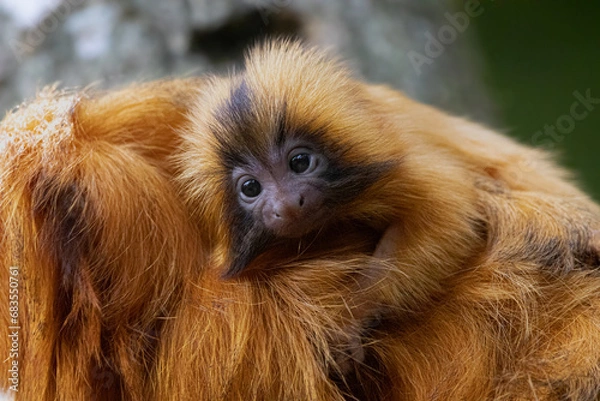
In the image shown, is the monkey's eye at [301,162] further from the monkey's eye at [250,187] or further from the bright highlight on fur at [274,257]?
the monkey's eye at [250,187]

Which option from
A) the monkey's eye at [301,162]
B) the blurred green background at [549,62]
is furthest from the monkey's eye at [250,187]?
the blurred green background at [549,62]

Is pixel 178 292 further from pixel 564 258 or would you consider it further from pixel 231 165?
pixel 564 258

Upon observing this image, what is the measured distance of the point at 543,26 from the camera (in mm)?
6000

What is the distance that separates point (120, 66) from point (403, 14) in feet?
5.92

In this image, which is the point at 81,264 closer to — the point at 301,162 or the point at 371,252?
the point at 301,162

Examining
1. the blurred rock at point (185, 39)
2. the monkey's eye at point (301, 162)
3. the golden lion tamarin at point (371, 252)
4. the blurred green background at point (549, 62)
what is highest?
the blurred rock at point (185, 39)

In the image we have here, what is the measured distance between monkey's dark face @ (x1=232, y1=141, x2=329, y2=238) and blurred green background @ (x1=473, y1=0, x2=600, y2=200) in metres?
4.16

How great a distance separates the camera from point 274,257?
2084 millimetres

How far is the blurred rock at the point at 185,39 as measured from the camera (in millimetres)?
3871

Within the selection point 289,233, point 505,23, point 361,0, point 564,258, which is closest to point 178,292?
point 289,233

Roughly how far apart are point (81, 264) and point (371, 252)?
2.82 feet

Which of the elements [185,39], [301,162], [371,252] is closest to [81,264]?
[301,162]

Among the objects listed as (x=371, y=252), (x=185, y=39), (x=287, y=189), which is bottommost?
(x=371, y=252)

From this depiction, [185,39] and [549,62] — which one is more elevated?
[185,39]
